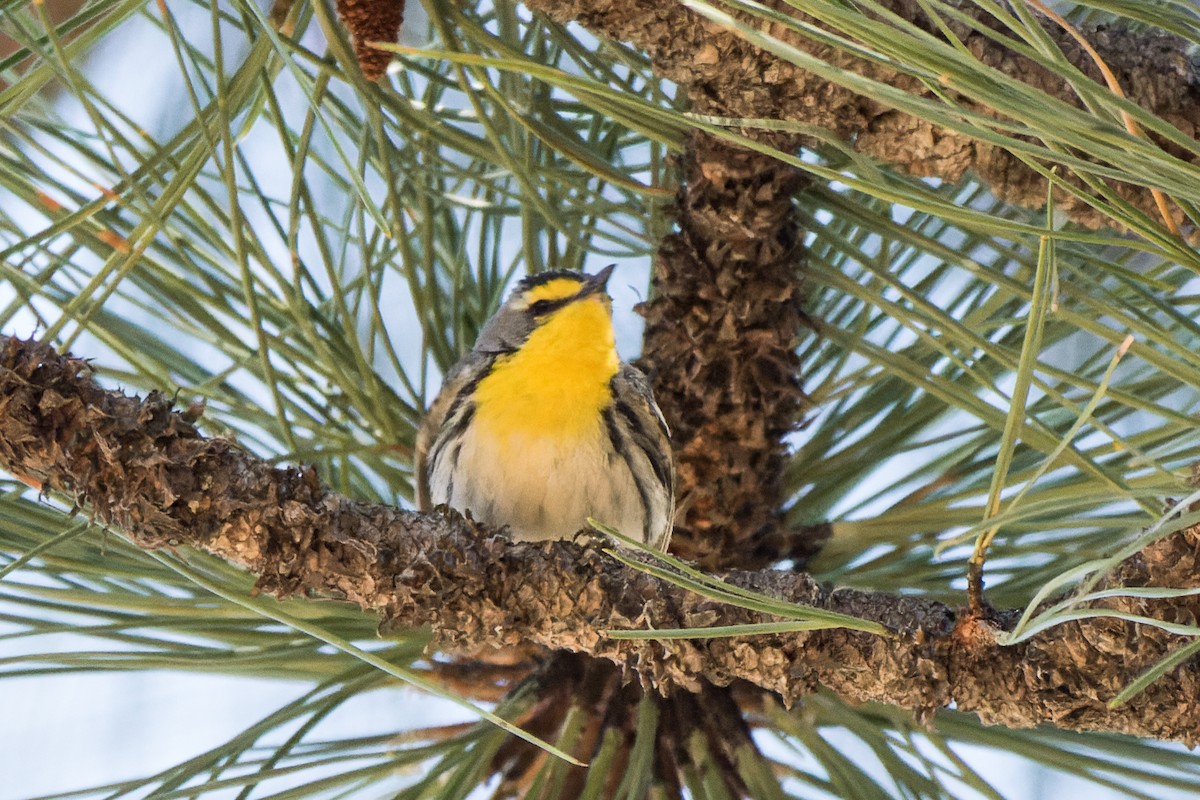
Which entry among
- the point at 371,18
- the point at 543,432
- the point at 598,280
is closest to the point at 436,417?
the point at 543,432

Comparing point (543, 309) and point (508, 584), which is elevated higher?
point (543, 309)

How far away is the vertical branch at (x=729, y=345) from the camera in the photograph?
99cm

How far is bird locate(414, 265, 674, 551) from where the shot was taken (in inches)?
53.3

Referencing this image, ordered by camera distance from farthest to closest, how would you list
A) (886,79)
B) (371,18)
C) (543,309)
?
(543,309) → (371,18) → (886,79)

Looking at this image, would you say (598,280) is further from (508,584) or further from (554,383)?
(508,584)

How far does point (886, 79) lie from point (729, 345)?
12.9 inches

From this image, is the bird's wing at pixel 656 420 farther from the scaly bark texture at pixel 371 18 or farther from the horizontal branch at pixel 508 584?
the scaly bark texture at pixel 371 18

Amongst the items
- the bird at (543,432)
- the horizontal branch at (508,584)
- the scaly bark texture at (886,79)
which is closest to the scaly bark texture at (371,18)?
the scaly bark texture at (886,79)

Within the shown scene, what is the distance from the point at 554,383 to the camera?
1.40m

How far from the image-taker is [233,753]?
3.27 ft

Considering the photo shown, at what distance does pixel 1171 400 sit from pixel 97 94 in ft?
4.43

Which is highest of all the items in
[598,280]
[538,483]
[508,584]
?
[598,280]

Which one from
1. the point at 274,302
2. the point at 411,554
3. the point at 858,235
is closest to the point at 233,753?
the point at 411,554

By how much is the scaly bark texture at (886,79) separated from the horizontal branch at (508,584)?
1.01 feet
